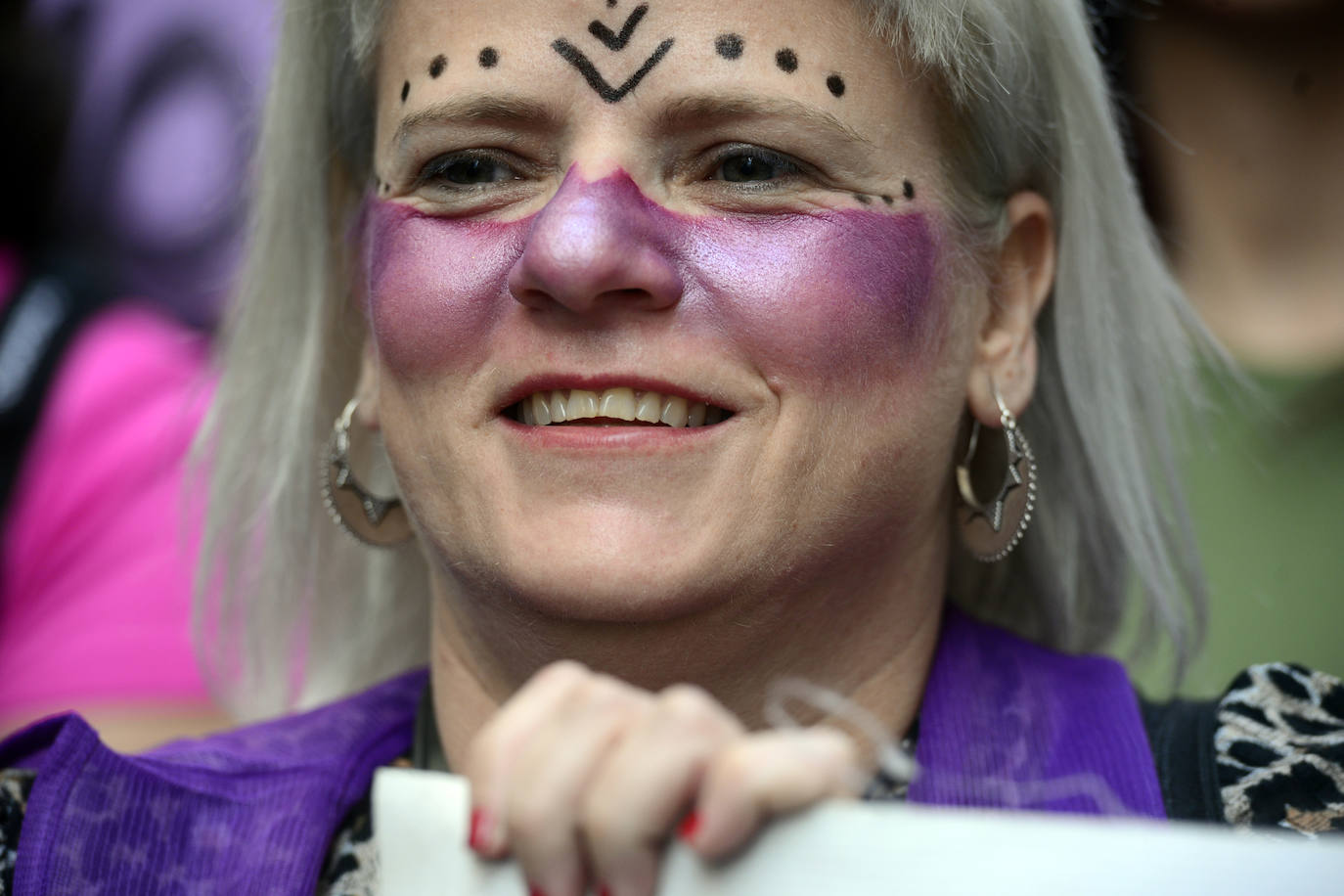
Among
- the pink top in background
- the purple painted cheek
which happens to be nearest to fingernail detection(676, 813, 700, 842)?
the purple painted cheek

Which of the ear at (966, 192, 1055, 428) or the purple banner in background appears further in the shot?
the purple banner in background

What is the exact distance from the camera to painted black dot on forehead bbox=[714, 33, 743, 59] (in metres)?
1.70

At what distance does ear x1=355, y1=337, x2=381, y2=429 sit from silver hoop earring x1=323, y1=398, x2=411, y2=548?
0.11ft

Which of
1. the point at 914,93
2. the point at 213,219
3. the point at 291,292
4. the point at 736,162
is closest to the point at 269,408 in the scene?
the point at 291,292

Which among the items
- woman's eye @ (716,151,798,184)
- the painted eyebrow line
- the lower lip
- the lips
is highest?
the painted eyebrow line

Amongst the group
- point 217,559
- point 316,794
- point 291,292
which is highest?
point 291,292

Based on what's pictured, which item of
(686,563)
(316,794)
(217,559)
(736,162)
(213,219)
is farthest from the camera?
(213,219)

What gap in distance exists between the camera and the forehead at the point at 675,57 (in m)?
1.70

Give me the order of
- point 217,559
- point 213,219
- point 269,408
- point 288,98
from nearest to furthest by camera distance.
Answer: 1. point 288,98
2. point 269,408
3. point 217,559
4. point 213,219

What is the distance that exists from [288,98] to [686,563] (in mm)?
1024

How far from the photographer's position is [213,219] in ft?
13.1

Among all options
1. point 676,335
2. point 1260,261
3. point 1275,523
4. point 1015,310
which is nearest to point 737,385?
point 676,335

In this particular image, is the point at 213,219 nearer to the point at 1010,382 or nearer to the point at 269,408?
the point at 269,408

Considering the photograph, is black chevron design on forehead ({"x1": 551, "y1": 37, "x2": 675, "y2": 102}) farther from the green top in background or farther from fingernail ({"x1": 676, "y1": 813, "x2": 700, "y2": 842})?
the green top in background
